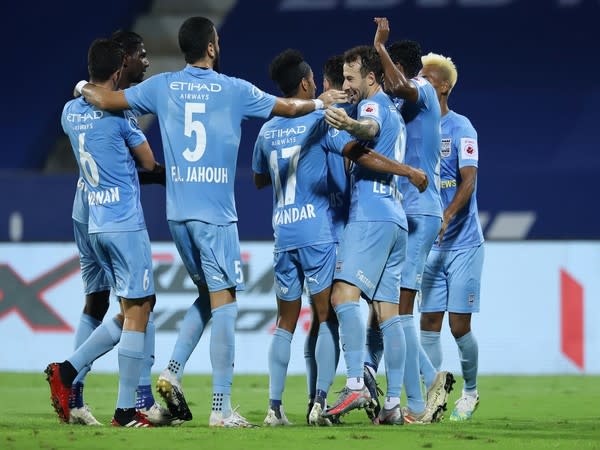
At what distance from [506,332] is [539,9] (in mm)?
6051

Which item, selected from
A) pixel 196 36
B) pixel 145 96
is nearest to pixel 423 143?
pixel 196 36

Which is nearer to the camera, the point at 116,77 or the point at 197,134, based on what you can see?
the point at 197,134

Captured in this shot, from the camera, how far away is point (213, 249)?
20.0 ft

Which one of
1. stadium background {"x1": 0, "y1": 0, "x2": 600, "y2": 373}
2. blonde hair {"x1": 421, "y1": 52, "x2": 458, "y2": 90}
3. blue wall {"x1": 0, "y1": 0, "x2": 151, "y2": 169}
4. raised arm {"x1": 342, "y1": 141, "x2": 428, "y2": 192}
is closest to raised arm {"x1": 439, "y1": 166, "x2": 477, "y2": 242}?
blonde hair {"x1": 421, "y1": 52, "x2": 458, "y2": 90}

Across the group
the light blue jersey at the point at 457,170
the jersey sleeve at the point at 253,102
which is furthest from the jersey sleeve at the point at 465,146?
the jersey sleeve at the point at 253,102

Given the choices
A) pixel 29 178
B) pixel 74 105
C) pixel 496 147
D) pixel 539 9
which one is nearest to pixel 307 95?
pixel 74 105

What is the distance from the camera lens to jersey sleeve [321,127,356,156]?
6.42 metres

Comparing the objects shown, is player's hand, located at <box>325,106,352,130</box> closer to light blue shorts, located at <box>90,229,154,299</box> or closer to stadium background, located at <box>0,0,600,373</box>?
light blue shorts, located at <box>90,229,154,299</box>

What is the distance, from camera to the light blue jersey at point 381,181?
21.0 feet

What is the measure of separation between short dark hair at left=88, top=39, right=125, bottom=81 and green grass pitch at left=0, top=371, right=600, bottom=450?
1864 millimetres

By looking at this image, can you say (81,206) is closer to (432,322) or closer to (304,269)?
(304,269)

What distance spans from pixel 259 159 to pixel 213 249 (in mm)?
838

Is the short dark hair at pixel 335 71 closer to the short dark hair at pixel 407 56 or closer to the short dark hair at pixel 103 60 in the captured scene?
the short dark hair at pixel 407 56

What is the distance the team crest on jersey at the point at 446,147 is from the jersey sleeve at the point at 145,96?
2.14 meters
